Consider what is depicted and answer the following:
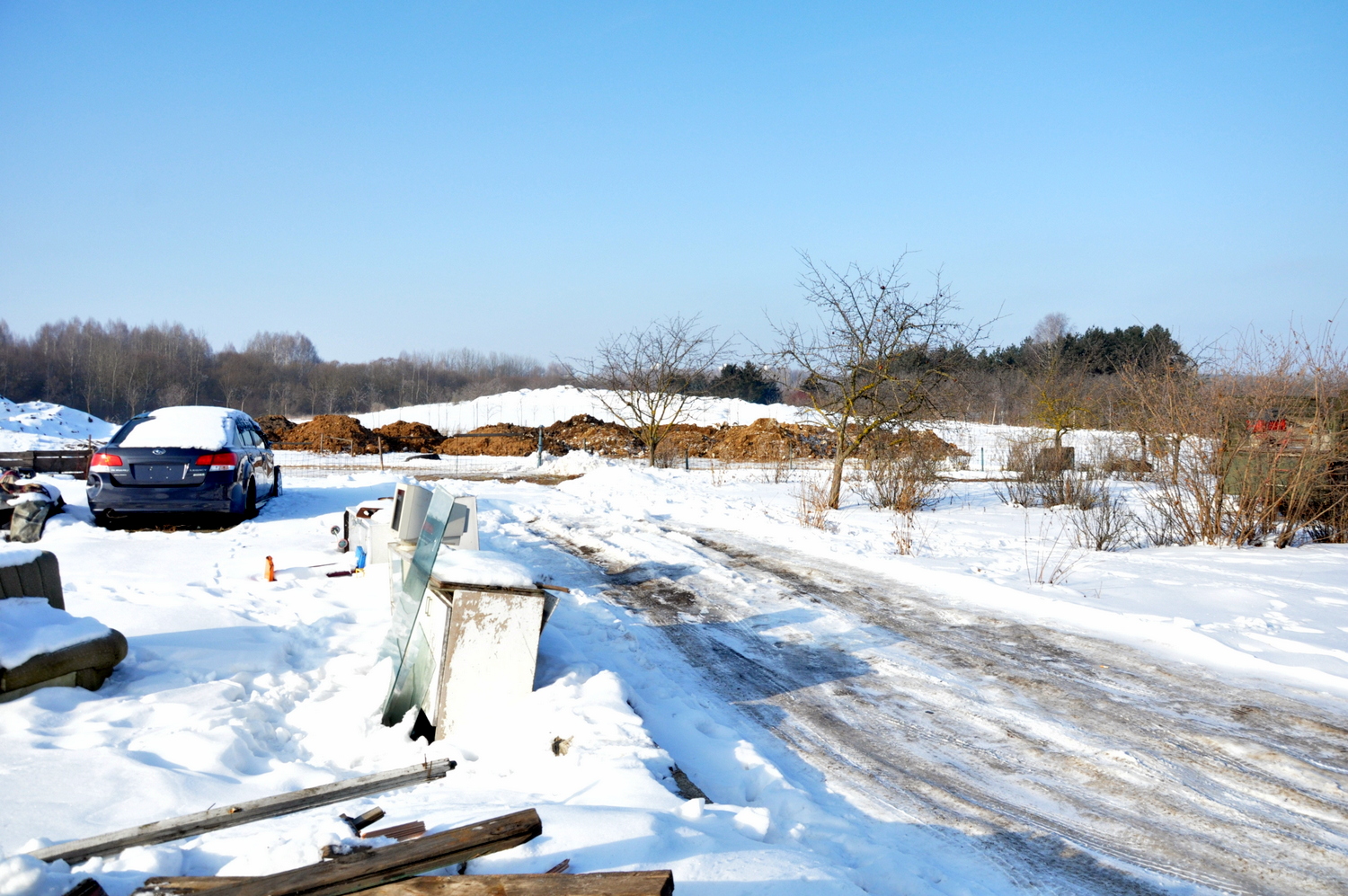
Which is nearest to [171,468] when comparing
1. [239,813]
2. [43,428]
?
[239,813]

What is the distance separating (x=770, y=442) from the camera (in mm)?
31703

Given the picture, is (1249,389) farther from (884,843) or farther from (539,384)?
(539,384)

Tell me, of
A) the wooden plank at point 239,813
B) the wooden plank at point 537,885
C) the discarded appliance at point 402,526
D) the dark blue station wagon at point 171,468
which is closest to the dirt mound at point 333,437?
the dark blue station wagon at point 171,468

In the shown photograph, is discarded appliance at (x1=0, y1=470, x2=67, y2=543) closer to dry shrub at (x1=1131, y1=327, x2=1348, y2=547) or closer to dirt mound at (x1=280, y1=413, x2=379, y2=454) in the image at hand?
dry shrub at (x1=1131, y1=327, x2=1348, y2=547)

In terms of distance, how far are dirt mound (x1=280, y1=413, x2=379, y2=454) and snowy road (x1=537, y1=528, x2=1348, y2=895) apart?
1113 inches

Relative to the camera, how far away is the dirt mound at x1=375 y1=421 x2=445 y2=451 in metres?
33.9

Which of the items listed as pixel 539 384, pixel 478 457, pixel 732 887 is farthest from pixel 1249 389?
pixel 539 384

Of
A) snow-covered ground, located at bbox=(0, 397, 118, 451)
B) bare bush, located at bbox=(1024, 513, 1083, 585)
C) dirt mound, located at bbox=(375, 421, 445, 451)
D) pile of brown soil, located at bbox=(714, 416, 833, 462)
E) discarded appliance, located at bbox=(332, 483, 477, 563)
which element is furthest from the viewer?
dirt mound, located at bbox=(375, 421, 445, 451)

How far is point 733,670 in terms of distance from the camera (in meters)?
5.82

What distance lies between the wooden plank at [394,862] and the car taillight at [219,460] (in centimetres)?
899

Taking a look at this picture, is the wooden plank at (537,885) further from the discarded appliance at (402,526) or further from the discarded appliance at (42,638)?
the discarded appliance at (402,526)

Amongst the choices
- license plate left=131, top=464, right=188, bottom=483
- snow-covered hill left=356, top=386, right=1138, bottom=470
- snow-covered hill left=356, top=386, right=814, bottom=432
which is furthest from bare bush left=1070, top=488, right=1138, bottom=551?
snow-covered hill left=356, top=386, right=814, bottom=432

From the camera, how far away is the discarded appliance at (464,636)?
4586mm

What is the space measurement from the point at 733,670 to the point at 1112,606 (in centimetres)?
389
